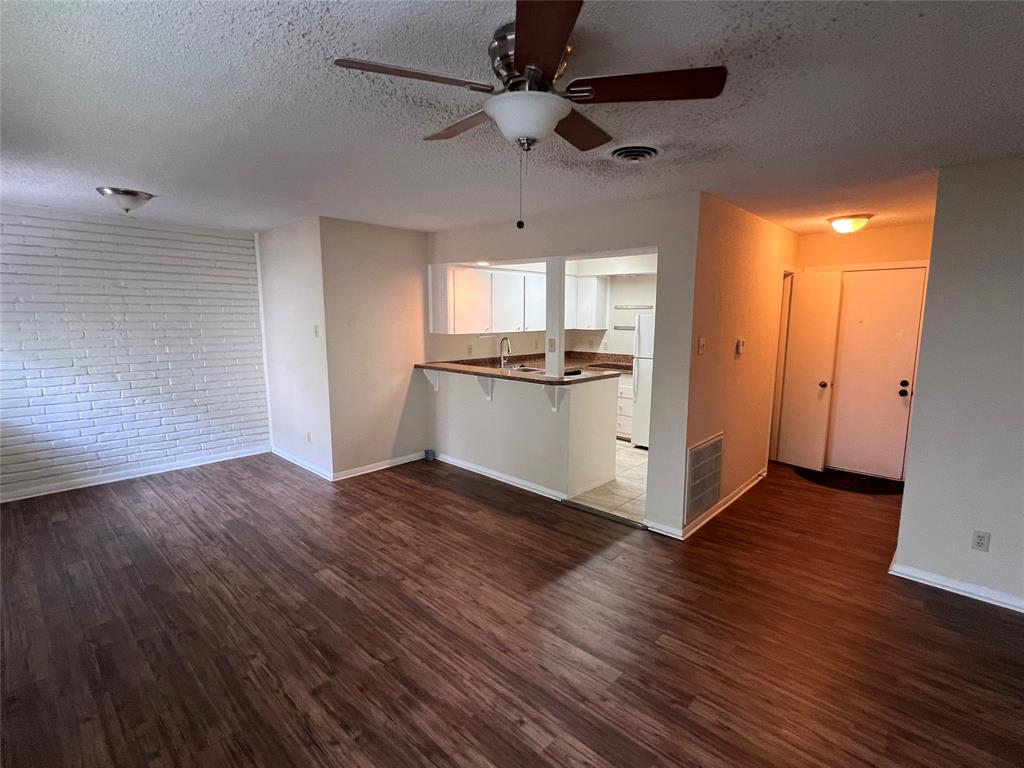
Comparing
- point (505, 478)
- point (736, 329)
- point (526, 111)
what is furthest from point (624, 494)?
point (526, 111)

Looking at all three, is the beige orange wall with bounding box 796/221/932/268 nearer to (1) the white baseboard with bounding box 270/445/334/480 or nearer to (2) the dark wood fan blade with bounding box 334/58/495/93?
(2) the dark wood fan blade with bounding box 334/58/495/93

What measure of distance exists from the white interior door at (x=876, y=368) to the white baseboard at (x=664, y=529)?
264 cm

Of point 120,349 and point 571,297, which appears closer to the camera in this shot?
point 120,349

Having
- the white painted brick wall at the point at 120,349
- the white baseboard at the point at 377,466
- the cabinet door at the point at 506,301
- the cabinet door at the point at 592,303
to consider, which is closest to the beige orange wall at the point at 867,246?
the cabinet door at the point at 592,303

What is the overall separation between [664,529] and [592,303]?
3.56 metres

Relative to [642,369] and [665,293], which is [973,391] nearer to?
[665,293]

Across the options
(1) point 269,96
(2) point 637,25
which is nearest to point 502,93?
(2) point 637,25

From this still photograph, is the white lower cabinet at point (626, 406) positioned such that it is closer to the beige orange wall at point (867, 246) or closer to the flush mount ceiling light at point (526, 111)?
the beige orange wall at point (867, 246)

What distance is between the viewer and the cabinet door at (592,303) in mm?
6414

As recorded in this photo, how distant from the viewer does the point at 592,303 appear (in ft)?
21.1

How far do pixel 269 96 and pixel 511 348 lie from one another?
15.1 feet

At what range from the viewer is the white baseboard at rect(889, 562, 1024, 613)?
8.86 ft

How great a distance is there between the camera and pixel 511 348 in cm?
631

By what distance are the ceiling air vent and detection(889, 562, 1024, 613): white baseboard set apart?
2.97 m
